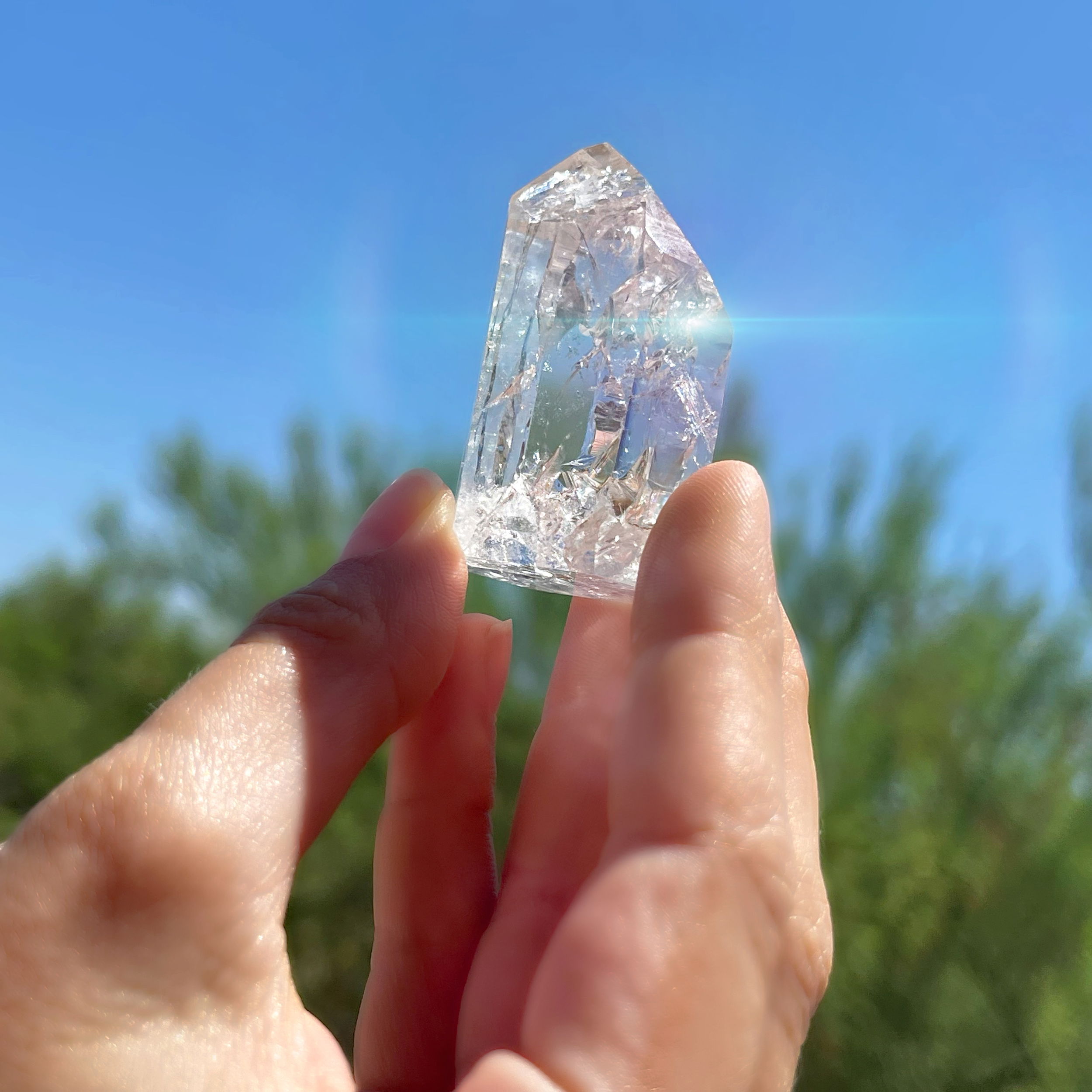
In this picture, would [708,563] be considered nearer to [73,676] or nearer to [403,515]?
[403,515]

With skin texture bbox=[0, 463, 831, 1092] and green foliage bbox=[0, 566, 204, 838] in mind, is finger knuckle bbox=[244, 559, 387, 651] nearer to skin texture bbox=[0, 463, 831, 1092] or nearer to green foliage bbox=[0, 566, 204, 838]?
skin texture bbox=[0, 463, 831, 1092]

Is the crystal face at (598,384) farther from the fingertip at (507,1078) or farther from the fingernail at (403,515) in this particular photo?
the fingertip at (507,1078)

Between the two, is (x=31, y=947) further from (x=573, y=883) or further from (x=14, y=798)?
(x=14, y=798)

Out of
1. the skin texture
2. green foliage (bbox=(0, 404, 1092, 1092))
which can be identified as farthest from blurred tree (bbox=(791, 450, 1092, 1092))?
the skin texture

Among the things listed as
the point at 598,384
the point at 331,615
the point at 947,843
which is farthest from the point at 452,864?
the point at 947,843

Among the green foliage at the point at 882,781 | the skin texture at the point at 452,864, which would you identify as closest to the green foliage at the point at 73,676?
the green foliage at the point at 882,781

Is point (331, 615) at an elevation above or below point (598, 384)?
below
